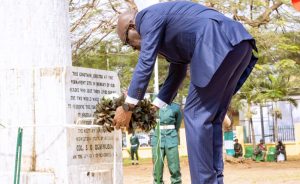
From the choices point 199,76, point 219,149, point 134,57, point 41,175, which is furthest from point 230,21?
point 134,57

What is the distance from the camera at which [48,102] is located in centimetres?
450

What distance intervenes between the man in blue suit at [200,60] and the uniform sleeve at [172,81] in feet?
0.72

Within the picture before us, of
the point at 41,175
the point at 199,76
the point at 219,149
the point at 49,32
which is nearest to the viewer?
the point at 199,76


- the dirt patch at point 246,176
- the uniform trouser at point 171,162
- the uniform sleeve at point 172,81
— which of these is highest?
the uniform sleeve at point 172,81

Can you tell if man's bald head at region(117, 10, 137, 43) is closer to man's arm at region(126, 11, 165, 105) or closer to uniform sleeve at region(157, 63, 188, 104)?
man's arm at region(126, 11, 165, 105)

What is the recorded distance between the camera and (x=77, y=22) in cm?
1630

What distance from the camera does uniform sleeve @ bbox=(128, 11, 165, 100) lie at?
3.54 m

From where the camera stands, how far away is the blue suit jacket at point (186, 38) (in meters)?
3.46

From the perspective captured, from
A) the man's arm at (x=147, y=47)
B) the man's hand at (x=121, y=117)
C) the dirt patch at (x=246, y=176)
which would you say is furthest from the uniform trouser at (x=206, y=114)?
the dirt patch at (x=246, y=176)

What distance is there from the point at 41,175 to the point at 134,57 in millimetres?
17267

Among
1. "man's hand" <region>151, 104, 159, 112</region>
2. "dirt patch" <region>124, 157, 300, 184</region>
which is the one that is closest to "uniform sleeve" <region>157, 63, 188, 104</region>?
"man's hand" <region>151, 104, 159, 112</region>

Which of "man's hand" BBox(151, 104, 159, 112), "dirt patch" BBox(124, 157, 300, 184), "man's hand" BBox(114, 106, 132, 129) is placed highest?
"man's hand" BBox(151, 104, 159, 112)

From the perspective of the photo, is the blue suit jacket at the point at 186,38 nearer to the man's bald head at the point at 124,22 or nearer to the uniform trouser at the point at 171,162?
the man's bald head at the point at 124,22

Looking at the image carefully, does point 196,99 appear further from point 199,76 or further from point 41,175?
point 41,175
